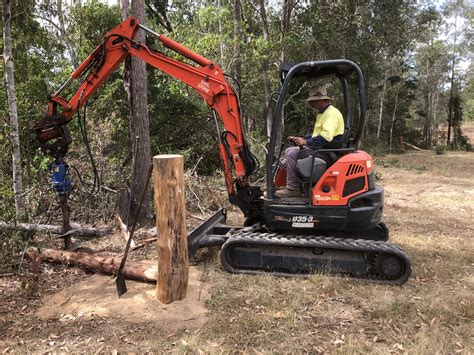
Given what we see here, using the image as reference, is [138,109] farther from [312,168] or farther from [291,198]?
[312,168]

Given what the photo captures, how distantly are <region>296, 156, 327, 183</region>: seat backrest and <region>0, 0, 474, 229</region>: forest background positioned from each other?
79 centimetres

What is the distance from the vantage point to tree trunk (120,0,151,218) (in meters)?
6.52

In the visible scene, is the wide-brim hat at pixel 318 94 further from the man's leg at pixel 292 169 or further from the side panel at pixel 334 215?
the side panel at pixel 334 215

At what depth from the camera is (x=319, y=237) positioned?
489cm

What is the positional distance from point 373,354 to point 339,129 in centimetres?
264

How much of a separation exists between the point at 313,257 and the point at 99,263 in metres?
2.63

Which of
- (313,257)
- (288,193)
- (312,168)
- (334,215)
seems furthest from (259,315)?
(312,168)

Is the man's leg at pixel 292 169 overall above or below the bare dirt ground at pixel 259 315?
above

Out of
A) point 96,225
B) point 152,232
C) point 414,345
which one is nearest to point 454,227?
point 414,345

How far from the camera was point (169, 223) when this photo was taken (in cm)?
412

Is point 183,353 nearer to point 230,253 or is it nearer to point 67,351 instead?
point 67,351

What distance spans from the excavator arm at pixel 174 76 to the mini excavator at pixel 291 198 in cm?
1

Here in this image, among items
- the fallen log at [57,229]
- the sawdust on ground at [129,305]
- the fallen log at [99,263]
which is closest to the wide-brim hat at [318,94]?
the sawdust on ground at [129,305]

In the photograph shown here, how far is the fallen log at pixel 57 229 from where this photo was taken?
18.0ft
